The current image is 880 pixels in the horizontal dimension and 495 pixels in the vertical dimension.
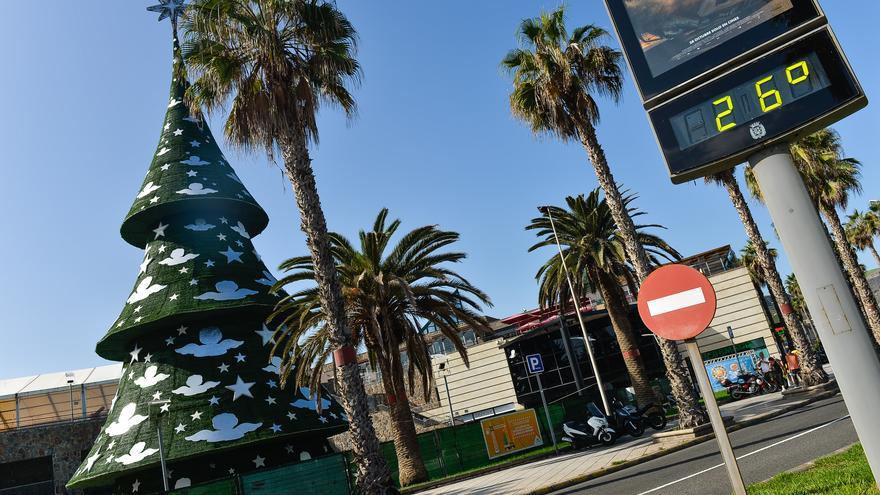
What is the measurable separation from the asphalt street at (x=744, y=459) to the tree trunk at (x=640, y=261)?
1.47 metres

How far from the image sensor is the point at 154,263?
19.5m

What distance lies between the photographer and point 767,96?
4059 millimetres

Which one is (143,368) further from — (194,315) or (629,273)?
(629,273)

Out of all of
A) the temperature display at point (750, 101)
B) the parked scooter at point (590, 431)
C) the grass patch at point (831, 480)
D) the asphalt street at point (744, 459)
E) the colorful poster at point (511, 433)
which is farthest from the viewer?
the colorful poster at point (511, 433)

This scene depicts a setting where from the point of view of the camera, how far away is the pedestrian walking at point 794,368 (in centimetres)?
2491

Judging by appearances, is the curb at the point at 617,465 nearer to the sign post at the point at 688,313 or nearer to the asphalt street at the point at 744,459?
the asphalt street at the point at 744,459

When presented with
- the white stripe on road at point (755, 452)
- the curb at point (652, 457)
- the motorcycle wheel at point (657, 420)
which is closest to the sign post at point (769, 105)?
the white stripe on road at point (755, 452)

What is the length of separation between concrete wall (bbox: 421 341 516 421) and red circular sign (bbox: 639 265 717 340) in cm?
3894

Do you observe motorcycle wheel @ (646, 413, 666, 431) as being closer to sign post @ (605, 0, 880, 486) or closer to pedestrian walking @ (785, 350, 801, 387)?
pedestrian walking @ (785, 350, 801, 387)

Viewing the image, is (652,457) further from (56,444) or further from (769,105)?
(56,444)

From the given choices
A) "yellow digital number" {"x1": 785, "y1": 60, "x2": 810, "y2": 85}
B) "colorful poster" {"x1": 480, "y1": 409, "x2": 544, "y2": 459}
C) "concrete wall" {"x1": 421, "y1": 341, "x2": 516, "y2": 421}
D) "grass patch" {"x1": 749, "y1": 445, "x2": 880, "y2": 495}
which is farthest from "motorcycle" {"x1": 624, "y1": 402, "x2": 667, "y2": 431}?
"concrete wall" {"x1": 421, "y1": 341, "x2": 516, "y2": 421}

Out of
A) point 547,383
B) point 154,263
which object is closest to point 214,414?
point 154,263

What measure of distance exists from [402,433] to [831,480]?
1564 cm

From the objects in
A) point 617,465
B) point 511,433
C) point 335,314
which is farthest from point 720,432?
point 511,433
